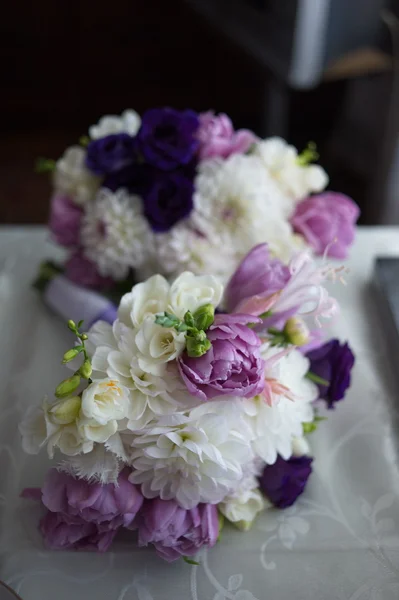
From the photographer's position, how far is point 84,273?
0.98 m

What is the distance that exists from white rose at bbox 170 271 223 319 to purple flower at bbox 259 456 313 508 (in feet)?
0.64

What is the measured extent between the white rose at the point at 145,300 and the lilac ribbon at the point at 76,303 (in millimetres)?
218

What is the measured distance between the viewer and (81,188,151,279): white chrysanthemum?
91 cm

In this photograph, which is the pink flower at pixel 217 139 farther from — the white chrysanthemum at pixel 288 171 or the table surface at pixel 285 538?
the table surface at pixel 285 538

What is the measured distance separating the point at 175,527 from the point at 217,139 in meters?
0.52

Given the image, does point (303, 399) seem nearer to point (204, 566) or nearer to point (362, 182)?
point (204, 566)

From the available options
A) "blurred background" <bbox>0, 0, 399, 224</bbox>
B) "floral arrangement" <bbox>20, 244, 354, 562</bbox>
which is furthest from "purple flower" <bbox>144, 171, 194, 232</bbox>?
"blurred background" <bbox>0, 0, 399, 224</bbox>

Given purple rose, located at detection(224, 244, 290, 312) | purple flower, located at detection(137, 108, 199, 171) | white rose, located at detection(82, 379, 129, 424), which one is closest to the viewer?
white rose, located at detection(82, 379, 129, 424)

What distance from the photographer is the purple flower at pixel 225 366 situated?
597 mm

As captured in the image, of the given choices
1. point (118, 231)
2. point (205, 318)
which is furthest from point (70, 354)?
point (118, 231)

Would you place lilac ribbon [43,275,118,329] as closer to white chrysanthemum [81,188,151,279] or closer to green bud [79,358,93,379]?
white chrysanthemum [81,188,151,279]

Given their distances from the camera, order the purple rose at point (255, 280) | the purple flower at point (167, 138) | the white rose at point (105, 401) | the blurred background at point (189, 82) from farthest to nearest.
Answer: the blurred background at point (189, 82)
the purple flower at point (167, 138)
the purple rose at point (255, 280)
the white rose at point (105, 401)

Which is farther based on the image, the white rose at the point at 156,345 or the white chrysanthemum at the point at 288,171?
the white chrysanthemum at the point at 288,171

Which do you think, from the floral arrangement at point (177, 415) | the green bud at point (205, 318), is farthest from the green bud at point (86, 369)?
the green bud at point (205, 318)
